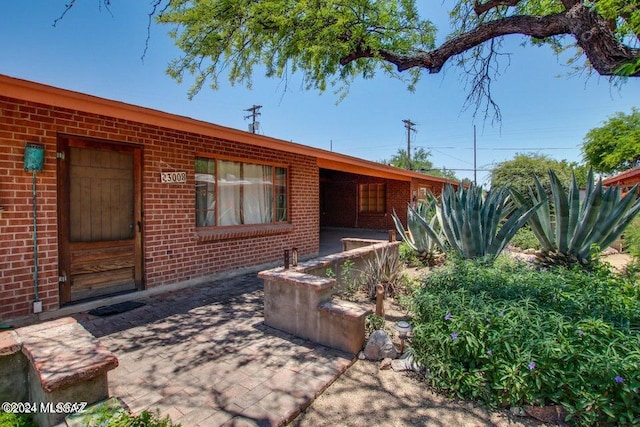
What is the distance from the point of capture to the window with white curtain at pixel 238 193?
6.01m

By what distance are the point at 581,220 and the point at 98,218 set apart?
6726 mm

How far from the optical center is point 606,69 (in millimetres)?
3320

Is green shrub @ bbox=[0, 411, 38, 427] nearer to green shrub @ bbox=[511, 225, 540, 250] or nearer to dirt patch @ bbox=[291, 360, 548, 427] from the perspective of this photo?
dirt patch @ bbox=[291, 360, 548, 427]

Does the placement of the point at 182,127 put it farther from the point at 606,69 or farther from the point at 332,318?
the point at 606,69

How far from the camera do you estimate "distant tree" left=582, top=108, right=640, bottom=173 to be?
836 inches

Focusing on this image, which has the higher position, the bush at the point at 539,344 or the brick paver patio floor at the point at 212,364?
the bush at the point at 539,344

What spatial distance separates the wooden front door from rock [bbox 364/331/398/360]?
12.5 ft

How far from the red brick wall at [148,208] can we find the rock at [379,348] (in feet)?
12.2

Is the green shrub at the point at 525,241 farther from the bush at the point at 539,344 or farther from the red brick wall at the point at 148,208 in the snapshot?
the bush at the point at 539,344

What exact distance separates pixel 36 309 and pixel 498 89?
7.31m

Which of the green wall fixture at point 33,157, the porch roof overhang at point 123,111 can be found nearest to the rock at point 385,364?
the porch roof overhang at point 123,111

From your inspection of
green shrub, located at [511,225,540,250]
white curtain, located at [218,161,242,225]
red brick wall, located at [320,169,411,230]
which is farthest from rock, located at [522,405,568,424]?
red brick wall, located at [320,169,411,230]

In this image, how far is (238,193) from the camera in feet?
21.9

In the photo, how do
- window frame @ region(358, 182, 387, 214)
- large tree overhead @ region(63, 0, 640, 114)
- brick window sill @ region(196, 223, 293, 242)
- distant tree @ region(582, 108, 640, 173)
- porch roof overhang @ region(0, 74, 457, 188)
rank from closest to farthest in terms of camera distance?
porch roof overhang @ region(0, 74, 457, 188)
large tree overhead @ region(63, 0, 640, 114)
brick window sill @ region(196, 223, 293, 242)
window frame @ region(358, 182, 387, 214)
distant tree @ region(582, 108, 640, 173)
